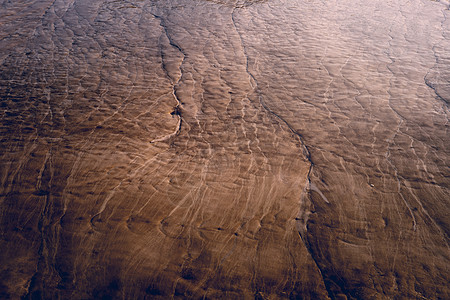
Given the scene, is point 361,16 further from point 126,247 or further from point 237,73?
point 126,247

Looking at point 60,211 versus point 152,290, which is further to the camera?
point 60,211

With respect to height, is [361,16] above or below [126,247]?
above

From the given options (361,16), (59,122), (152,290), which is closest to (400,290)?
(152,290)

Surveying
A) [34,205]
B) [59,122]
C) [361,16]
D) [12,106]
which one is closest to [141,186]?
[34,205]

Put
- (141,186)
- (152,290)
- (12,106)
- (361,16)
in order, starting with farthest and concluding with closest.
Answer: (361,16)
(12,106)
(141,186)
(152,290)

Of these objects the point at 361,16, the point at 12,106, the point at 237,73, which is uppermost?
the point at 361,16

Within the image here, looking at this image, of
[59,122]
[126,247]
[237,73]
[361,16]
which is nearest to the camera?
[126,247]
